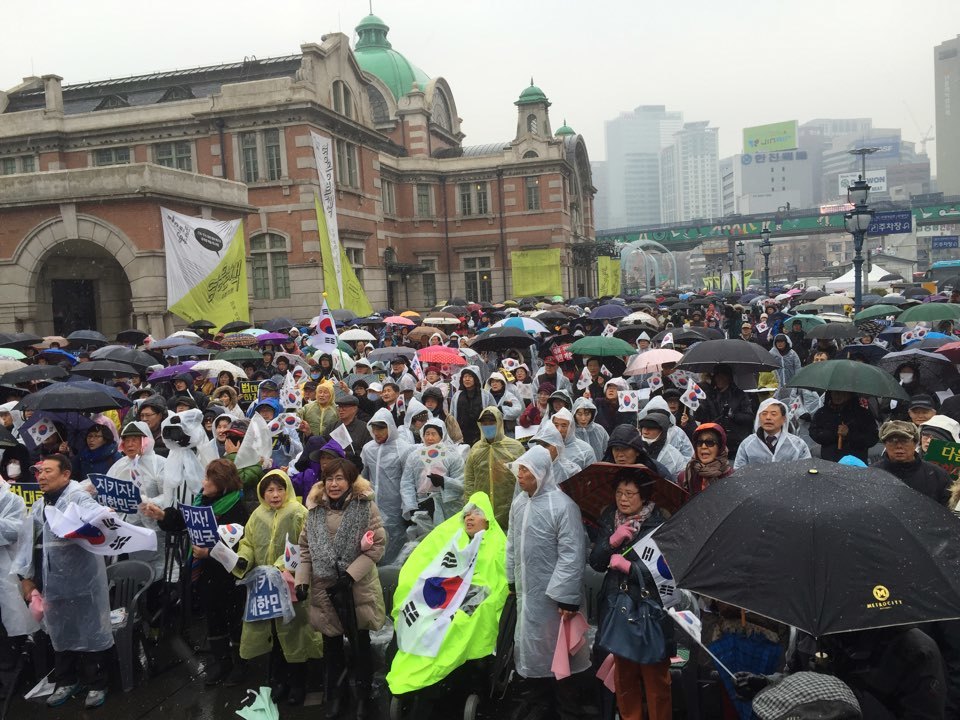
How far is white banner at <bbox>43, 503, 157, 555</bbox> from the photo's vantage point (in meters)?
5.27

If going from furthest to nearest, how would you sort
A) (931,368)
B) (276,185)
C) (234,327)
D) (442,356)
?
(276,185) → (234,327) → (442,356) → (931,368)

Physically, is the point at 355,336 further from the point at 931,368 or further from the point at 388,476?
the point at 931,368

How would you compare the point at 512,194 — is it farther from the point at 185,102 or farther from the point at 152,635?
the point at 152,635

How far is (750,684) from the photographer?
3.36 metres

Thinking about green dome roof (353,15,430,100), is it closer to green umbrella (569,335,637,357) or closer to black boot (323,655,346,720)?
green umbrella (569,335,637,357)

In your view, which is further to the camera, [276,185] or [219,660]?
[276,185]

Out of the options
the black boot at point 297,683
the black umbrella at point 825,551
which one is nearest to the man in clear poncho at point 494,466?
the black boot at point 297,683

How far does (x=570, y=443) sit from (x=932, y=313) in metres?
8.74

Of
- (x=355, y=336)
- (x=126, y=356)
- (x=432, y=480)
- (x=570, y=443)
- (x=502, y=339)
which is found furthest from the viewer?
(x=355, y=336)

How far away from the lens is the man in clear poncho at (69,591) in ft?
18.1

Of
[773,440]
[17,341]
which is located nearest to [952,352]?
[773,440]

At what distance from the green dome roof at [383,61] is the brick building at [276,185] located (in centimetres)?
13

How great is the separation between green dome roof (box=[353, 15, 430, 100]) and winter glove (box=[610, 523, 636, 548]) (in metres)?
45.8

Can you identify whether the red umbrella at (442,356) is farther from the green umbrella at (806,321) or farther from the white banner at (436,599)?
the green umbrella at (806,321)
